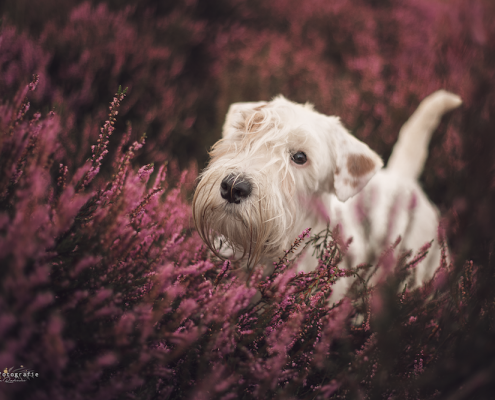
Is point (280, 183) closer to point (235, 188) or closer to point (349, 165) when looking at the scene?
point (235, 188)

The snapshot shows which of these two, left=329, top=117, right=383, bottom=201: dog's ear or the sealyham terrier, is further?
left=329, top=117, right=383, bottom=201: dog's ear

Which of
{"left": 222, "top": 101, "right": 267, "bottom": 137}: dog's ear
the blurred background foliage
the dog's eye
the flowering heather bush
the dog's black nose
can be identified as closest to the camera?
the flowering heather bush

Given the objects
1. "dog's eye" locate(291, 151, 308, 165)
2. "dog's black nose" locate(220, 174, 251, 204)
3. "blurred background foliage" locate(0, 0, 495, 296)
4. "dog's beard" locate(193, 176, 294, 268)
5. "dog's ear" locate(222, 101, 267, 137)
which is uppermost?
"blurred background foliage" locate(0, 0, 495, 296)

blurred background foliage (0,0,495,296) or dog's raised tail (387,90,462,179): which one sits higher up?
blurred background foliage (0,0,495,296)

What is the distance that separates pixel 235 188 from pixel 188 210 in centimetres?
58

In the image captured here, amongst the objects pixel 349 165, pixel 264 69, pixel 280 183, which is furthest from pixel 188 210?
pixel 264 69

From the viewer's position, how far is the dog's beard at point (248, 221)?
1.51m

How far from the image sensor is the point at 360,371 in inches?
45.5

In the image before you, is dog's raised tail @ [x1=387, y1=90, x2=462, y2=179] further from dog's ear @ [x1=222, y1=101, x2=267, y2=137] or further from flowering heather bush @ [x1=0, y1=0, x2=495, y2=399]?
dog's ear @ [x1=222, y1=101, x2=267, y2=137]

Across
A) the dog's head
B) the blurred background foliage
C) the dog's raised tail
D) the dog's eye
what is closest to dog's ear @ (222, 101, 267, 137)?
the dog's head

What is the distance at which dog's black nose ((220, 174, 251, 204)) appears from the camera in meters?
1.45

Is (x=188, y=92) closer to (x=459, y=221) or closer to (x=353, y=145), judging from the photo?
(x=353, y=145)

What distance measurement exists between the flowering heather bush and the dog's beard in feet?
0.54

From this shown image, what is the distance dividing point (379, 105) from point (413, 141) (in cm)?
150
